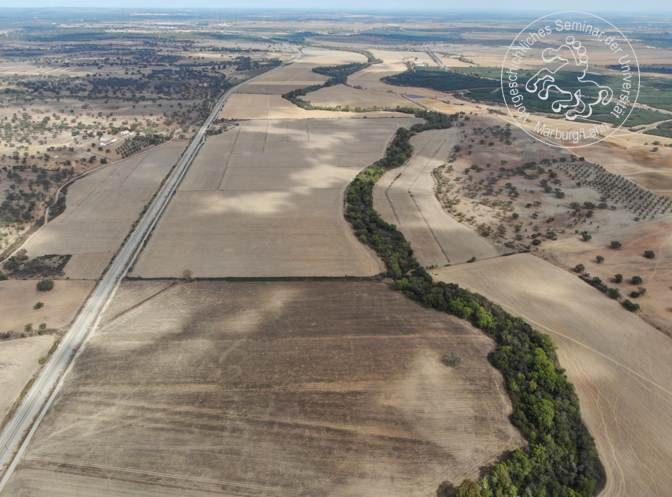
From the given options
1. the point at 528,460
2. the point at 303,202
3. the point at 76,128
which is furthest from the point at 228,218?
the point at 76,128

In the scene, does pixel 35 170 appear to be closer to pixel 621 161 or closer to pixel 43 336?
pixel 43 336

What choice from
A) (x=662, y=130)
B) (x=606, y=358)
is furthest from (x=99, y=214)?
(x=662, y=130)

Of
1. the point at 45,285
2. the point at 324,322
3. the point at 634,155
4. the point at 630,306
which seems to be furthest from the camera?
the point at 634,155

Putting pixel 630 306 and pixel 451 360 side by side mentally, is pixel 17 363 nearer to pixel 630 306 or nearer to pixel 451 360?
pixel 451 360

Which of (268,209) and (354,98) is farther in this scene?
(354,98)

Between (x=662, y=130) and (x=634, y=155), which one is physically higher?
(x=634, y=155)

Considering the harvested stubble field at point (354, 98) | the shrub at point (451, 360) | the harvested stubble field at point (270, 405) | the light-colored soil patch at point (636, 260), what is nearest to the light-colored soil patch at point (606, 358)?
the light-colored soil patch at point (636, 260)
